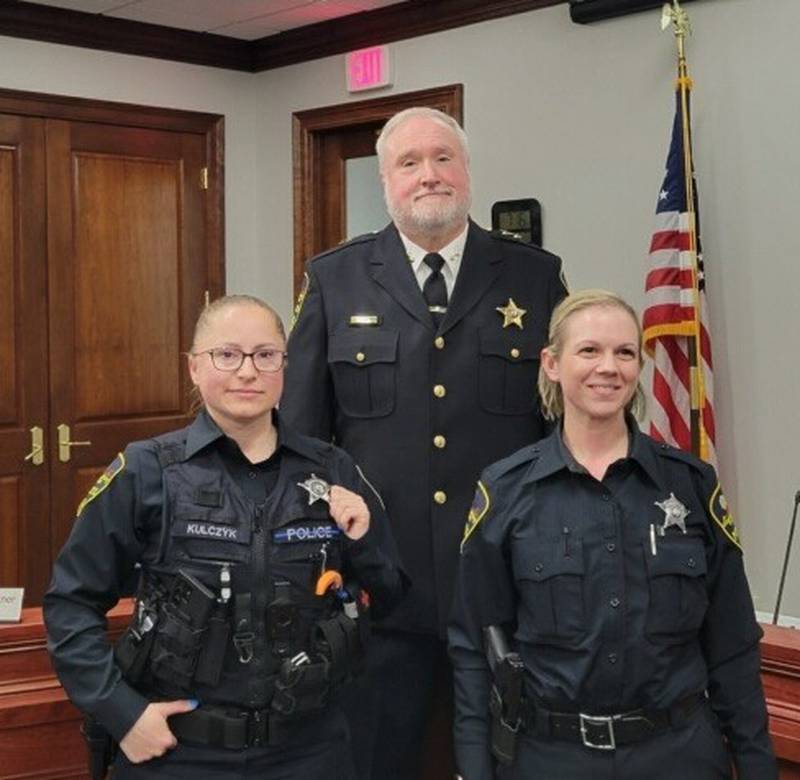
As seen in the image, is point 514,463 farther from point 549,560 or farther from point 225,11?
point 225,11

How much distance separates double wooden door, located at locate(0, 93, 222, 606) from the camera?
14.9ft

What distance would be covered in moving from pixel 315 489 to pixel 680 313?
85.3 inches

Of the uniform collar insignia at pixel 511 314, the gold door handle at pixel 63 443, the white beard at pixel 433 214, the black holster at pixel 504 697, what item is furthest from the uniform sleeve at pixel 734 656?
the gold door handle at pixel 63 443

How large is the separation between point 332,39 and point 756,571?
263 centimetres

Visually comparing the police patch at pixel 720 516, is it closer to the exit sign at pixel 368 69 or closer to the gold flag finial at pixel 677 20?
the gold flag finial at pixel 677 20

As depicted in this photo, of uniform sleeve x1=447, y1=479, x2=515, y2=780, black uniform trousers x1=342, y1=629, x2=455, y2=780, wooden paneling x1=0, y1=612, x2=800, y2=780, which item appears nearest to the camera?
uniform sleeve x1=447, y1=479, x2=515, y2=780

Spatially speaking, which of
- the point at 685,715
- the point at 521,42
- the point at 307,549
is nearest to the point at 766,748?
the point at 685,715

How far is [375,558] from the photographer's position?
178 centimetres

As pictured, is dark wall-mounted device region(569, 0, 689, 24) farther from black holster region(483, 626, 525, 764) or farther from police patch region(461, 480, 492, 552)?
black holster region(483, 626, 525, 764)

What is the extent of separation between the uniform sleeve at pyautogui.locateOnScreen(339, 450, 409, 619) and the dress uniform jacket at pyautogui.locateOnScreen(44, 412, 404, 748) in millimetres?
67

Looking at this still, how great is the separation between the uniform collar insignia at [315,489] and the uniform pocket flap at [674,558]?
44 centimetres

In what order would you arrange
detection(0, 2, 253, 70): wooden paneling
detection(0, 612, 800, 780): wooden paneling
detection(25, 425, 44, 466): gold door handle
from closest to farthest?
detection(0, 612, 800, 780): wooden paneling → detection(0, 2, 253, 70): wooden paneling → detection(25, 425, 44, 466): gold door handle

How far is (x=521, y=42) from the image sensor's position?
4.22 m

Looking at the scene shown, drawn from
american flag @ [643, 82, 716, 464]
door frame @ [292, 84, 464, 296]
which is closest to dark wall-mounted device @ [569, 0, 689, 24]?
american flag @ [643, 82, 716, 464]
